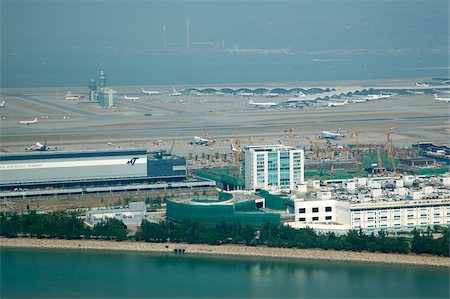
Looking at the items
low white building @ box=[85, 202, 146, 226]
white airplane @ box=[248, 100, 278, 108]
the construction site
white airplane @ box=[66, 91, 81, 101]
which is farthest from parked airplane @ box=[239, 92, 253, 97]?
low white building @ box=[85, 202, 146, 226]

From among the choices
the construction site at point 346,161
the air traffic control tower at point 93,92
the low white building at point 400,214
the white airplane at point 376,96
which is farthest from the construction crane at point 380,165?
the air traffic control tower at point 93,92

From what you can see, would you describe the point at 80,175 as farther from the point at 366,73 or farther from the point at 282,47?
the point at 282,47

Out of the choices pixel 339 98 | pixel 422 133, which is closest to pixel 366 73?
pixel 339 98

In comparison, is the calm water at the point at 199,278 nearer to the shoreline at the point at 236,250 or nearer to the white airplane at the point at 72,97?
the shoreline at the point at 236,250

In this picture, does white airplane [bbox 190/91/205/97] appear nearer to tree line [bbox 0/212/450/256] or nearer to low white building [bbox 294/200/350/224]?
tree line [bbox 0/212/450/256]

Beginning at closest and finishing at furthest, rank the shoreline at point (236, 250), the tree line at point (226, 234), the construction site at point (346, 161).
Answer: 1. the shoreline at point (236, 250)
2. the tree line at point (226, 234)
3. the construction site at point (346, 161)
